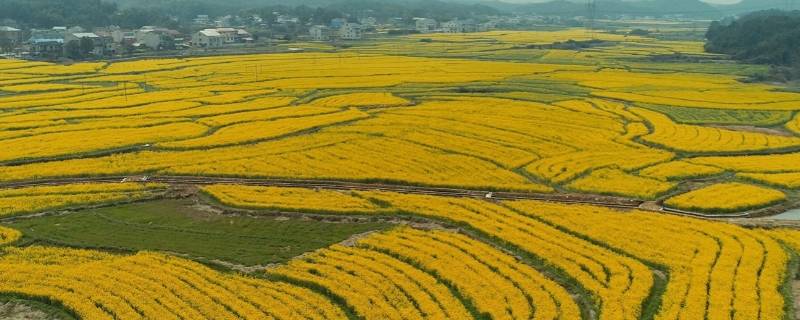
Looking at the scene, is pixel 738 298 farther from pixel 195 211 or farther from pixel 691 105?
pixel 691 105

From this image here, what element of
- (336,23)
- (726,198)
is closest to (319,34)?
(336,23)

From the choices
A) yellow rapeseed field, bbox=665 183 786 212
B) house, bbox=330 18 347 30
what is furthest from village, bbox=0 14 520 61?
yellow rapeseed field, bbox=665 183 786 212

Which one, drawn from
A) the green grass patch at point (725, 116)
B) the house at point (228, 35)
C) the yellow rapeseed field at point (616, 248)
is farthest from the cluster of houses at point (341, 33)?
the yellow rapeseed field at point (616, 248)

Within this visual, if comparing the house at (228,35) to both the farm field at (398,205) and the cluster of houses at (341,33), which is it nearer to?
the cluster of houses at (341,33)

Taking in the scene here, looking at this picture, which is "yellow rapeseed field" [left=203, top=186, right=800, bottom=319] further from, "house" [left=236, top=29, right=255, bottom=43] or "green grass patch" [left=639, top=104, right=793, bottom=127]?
"house" [left=236, top=29, right=255, bottom=43]

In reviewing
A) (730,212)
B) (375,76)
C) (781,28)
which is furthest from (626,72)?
(730,212)
